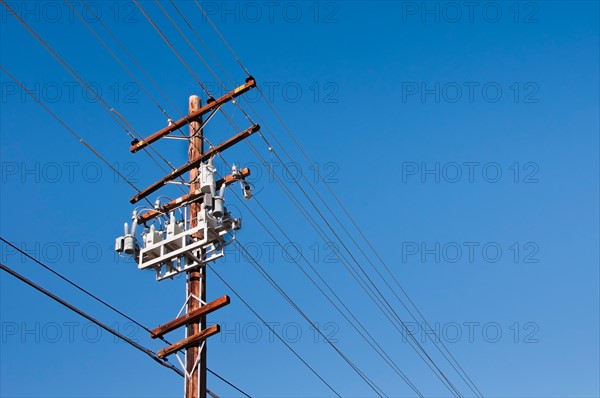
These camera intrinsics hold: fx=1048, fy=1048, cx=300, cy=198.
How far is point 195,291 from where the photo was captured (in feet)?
56.0

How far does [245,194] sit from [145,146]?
6.66 feet

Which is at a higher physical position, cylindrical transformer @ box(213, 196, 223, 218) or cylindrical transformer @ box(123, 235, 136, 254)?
cylindrical transformer @ box(213, 196, 223, 218)

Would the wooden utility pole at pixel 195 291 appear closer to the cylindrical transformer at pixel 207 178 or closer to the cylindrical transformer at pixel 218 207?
the cylindrical transformer at pixel 207 178

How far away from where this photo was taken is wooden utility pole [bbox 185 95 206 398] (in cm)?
1623

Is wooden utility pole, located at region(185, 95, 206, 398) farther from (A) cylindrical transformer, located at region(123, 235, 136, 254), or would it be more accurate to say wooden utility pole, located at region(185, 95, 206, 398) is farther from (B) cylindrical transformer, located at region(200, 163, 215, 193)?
(A) cylindrical transformer, located at region(123, 235, 136, 254)

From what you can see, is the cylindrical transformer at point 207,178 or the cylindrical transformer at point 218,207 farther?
the cylindrical transformer at point 207,178

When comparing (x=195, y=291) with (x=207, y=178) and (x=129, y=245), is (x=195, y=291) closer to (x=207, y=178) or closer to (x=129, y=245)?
(x=129, y=245)

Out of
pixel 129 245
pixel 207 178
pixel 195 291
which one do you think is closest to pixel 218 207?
pixel 207 178

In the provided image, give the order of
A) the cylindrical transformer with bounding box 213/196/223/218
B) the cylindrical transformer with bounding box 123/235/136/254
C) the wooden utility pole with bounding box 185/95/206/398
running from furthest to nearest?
the cylindrical transformer with bounding box 123/235/136/254, the cylindrical transformer with bounding box 213/196/223/218, the wooden utility pole with bounding box 185/95/206/398

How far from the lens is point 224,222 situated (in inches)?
667

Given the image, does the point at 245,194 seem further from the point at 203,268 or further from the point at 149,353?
the point at 149,353

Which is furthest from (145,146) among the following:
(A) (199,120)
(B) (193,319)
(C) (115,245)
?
(B) (193,319)

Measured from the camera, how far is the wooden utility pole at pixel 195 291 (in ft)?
53.3

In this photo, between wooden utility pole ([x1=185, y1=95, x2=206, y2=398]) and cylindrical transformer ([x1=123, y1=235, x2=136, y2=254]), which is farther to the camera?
cylindrical transformer ([x1=123, y1=235, x2=136, y2=254])
